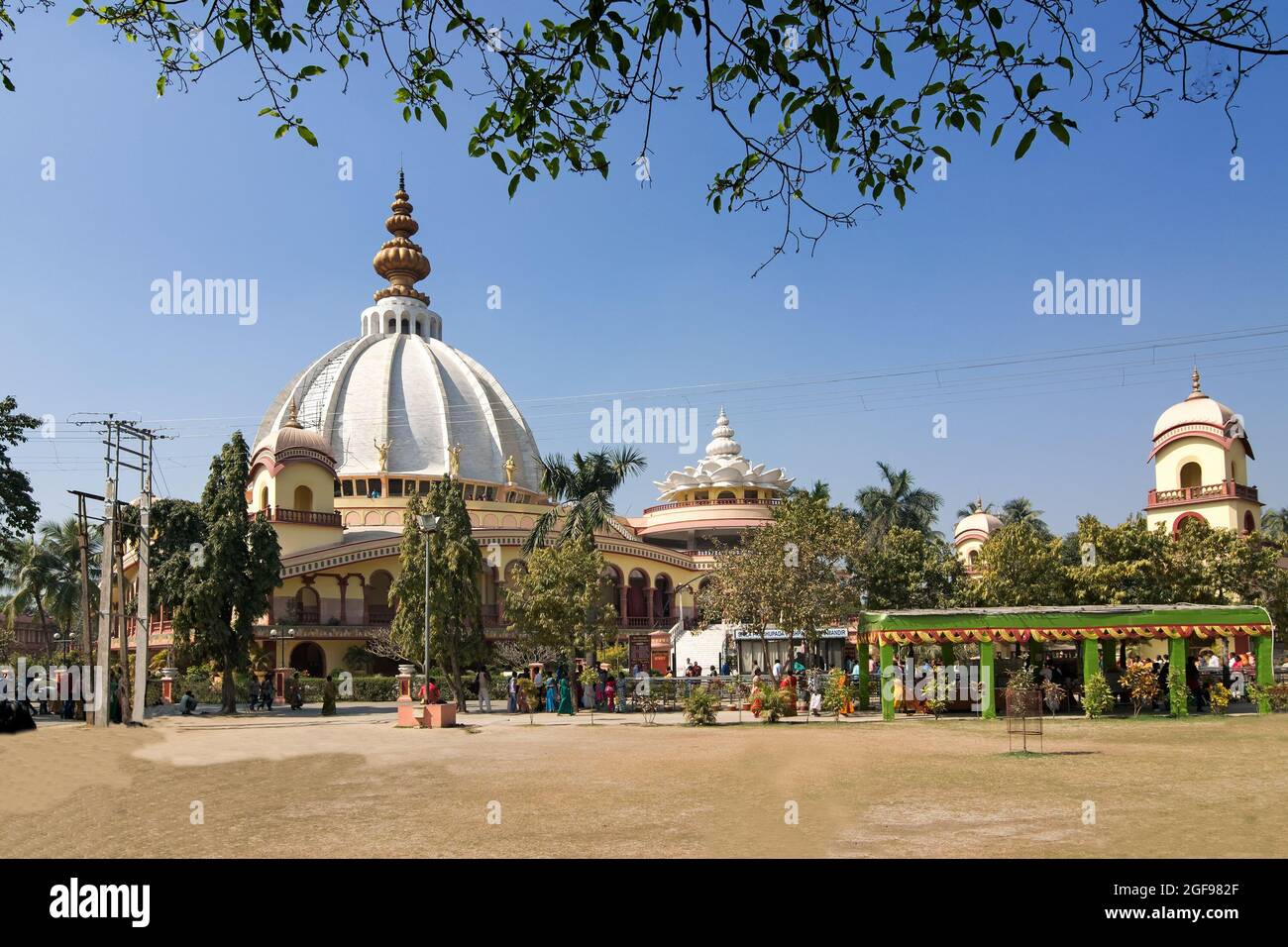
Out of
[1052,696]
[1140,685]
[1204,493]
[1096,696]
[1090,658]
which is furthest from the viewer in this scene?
[1204,493]

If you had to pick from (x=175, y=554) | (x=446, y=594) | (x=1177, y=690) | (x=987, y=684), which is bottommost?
(x=1177, y=690)

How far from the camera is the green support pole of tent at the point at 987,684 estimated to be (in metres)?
25.6

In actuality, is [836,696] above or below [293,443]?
below

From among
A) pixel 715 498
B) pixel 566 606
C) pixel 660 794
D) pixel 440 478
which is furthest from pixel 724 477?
pixel 660 794

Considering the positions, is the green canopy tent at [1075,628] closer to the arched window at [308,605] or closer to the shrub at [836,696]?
the shrub at [836,696]

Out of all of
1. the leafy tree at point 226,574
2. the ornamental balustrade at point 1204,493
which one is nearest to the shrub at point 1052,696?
the leafy tree at point 226,574

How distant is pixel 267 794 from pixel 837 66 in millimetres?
11092

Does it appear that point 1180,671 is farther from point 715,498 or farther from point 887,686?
point 715,498

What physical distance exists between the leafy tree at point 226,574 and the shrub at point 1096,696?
21925 millimetres

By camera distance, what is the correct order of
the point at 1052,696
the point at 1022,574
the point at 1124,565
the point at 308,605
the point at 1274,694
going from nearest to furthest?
1. the point at 1052,696
2. the point at 1274,694
3. the point at 1124,565
4. the point at 1022,574
5. the point at 308,605

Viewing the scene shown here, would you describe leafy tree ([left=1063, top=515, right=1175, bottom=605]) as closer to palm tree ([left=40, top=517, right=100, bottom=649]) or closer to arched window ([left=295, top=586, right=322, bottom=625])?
arched window ([left=295, top=586, right=322, bottom=625])

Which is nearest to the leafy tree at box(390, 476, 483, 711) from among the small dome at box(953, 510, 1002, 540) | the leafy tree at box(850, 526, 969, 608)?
the leafy tree at box(850, 526, 969, 608)

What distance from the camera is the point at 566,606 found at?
32062 millimetres

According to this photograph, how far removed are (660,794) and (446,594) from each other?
2058 cm
